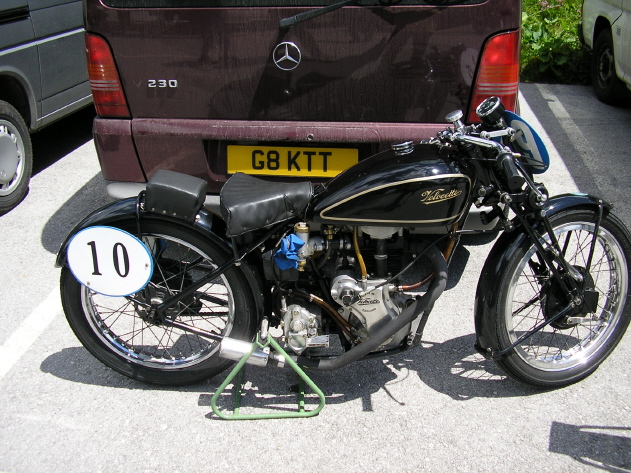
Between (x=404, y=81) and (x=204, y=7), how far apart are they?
0.99 m

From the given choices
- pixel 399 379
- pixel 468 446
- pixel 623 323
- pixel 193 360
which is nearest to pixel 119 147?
pixel 193 360

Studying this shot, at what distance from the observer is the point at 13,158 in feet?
14.2

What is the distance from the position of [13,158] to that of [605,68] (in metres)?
5.66

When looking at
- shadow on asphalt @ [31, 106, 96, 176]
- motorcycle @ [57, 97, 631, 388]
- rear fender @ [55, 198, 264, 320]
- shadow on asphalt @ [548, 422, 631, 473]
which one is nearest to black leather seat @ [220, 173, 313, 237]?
motorcycle @ [57, 97, 631, 388]

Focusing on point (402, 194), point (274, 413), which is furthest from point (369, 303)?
point (274, 413)

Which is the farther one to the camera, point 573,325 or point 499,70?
point 499,70

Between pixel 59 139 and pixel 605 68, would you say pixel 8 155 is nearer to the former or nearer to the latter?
pixel 59 139

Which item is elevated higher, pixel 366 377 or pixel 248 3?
pixel 248 3

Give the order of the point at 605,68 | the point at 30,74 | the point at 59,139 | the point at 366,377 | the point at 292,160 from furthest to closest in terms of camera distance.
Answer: the point at 605,68 → the point at 59,139 → the point at 30,74 → the point at 292,160 → the point at 366,377

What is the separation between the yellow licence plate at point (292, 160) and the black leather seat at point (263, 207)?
0.71m

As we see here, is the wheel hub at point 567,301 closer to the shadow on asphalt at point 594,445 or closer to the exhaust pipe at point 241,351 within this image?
the shadow on asphalt at point 594,445

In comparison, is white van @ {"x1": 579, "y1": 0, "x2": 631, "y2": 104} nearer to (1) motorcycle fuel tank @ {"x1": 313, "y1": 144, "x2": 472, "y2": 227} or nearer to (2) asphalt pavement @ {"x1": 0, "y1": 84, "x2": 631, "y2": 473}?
(2) asphalt pavement @ {"x1": 0, "y1": 84, "x2": 631, "y2": 473}

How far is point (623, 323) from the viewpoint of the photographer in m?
2.68

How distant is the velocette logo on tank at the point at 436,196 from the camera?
2.21 m
